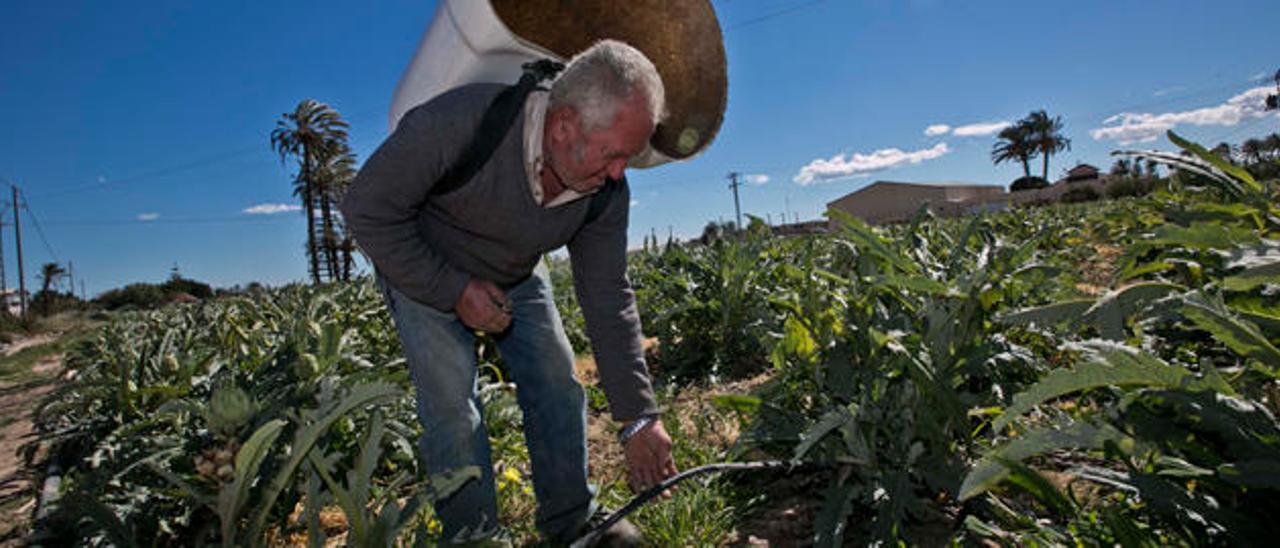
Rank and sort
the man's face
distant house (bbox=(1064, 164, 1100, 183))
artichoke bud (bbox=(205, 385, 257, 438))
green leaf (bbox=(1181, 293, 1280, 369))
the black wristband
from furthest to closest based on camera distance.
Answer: distant house (bbox=(1064, 164, 1100, 183)) < the black wristband < the man's face < artichoke bud (bbox=(205, 385, 257, 438)) < green leaf (bbox=(1181, 293, 1280, 369))

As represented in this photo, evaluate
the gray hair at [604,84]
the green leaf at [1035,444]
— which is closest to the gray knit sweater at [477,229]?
the gray hair at [604,84]

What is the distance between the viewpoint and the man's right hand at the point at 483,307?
1.81 m

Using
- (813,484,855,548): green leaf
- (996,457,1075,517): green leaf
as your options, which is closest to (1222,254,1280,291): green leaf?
(996,457,1075,517): green leaf

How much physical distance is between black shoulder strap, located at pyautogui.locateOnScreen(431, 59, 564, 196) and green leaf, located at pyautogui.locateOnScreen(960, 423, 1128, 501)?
1.43 meters

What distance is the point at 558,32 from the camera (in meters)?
2.41

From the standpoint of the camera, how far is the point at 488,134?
70.7 inches

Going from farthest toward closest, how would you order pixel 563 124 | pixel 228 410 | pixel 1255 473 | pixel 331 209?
pixel 331 209 → pixel 563 124 → pixel 228 410 → pixel 1255 473

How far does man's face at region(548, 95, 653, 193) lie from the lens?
1.67 metres

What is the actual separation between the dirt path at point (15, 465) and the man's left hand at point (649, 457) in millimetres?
2594

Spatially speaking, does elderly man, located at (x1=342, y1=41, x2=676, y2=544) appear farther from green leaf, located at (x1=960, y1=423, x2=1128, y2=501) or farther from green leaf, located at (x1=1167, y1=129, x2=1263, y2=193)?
green leaf, located at (x1=1167, y1=129, x2=1263, y2=193)

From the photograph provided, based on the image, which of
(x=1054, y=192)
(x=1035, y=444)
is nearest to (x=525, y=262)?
(x=1035, y=444)

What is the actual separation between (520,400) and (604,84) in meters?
1.14

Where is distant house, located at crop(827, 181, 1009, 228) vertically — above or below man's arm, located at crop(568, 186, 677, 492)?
above

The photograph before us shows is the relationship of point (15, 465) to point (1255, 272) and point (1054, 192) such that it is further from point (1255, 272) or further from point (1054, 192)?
point (1054, 192)
